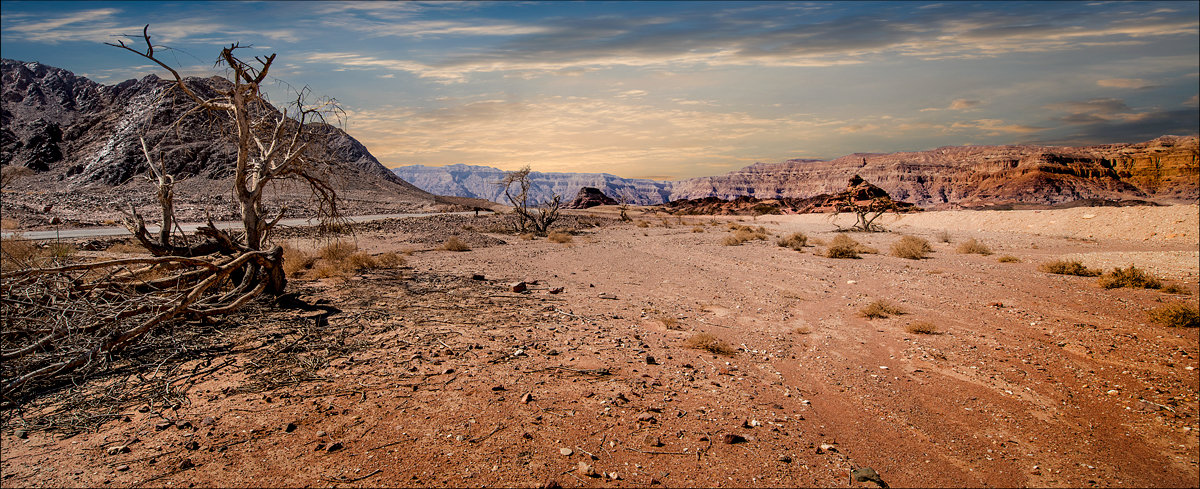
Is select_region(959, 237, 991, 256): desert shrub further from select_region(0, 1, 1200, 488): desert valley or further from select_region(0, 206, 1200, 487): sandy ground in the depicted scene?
select_region(0, 206, 1200, 487): sandy ground

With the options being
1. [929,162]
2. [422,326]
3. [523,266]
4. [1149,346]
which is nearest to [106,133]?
[523,266]

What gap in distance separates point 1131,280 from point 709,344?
963 cm

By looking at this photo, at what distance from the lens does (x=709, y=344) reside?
241 inches

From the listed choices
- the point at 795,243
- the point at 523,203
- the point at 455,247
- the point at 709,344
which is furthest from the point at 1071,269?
the point at 523,203

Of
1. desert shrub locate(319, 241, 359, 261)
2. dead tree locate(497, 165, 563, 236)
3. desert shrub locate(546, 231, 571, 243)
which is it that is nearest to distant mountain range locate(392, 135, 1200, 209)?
dead tree locate(497, 165, 563, 236)

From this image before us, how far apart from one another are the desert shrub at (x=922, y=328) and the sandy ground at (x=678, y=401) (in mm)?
151

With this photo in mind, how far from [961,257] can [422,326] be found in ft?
53.4

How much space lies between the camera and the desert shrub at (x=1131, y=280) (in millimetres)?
9406

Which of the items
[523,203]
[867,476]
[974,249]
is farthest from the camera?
[523,203]

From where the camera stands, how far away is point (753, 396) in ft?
15.5

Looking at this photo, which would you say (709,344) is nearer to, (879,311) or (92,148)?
(879,311)

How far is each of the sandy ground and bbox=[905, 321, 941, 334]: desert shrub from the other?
0.15m

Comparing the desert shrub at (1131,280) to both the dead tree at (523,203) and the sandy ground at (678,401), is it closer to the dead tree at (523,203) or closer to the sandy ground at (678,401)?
the sandy ground at (678,401)

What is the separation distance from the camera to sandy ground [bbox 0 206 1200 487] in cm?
339
